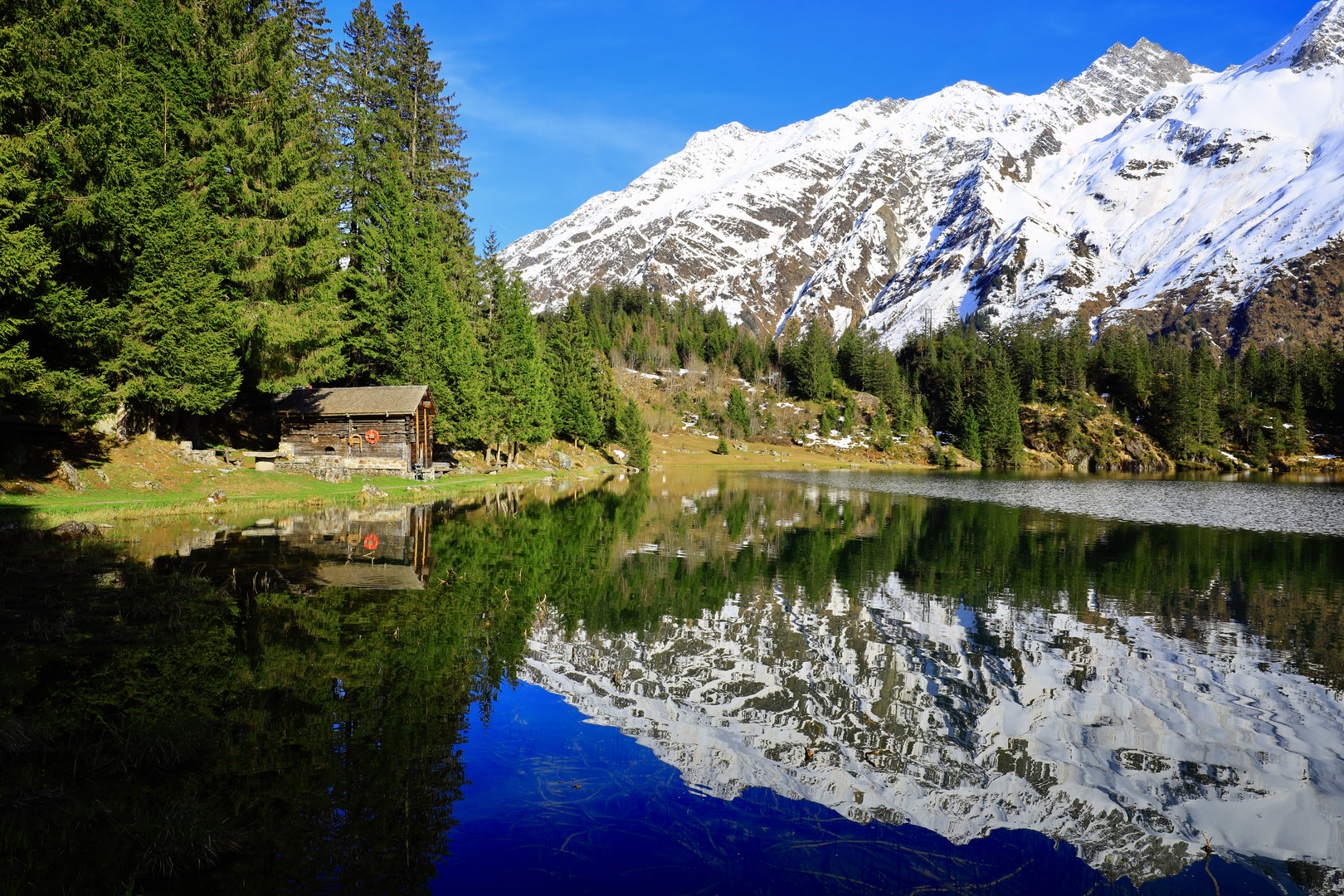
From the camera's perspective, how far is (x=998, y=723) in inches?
404

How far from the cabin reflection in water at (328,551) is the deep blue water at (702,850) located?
969 centimetres

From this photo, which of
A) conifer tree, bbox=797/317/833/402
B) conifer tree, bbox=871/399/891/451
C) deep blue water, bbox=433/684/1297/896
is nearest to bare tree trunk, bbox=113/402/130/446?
deep blue water, bbox=433/684/1297/896

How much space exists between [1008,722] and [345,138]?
57358 millimetres

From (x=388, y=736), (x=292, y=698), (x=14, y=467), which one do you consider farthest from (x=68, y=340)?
(x=388, y=736)

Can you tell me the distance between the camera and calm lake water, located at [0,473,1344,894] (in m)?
6.30

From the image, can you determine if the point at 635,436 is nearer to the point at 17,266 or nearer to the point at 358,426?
the point at 358,426

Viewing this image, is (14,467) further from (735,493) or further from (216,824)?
(735,493)

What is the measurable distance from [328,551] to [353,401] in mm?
26125

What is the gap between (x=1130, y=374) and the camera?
13875cm

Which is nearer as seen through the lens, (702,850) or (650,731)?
(702,850)

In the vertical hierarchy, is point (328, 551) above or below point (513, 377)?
below

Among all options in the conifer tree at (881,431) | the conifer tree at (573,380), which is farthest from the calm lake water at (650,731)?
the conifer tree at (881,431)

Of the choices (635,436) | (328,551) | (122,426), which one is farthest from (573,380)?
(328,551)

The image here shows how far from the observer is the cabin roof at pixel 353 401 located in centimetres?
4284
